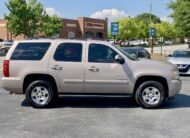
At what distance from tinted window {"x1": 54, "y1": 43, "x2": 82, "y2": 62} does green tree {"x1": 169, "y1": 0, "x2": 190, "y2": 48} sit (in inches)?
893

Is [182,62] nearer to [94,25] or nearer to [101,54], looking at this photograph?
[101,54]

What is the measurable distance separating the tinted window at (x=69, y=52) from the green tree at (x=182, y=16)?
22.7 m

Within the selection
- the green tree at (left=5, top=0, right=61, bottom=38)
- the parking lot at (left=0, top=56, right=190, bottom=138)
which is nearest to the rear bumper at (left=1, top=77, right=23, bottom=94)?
the parking lot at (left=0, top=56, right=190, bottom=138)

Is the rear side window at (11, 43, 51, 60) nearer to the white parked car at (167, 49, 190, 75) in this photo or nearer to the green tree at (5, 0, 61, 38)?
the white parked car at (167, 49, 190, 75)

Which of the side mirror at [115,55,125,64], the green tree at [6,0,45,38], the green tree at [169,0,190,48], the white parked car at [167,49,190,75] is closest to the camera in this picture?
the side mirror at [115,55,125,64]

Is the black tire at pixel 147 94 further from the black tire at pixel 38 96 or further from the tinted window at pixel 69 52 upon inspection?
the black tire at pixel 38 96

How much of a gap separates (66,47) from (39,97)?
4.79ft

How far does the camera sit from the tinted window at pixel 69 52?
28.2ft

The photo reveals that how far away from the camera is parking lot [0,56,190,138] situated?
636cm

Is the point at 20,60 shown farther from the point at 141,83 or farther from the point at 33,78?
the point at 141,83

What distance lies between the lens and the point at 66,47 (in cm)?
870

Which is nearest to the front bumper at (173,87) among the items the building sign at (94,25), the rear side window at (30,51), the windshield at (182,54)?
the rear side window at (30,51)

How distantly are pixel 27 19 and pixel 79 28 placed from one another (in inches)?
748

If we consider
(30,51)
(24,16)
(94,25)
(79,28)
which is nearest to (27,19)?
(24,16)
